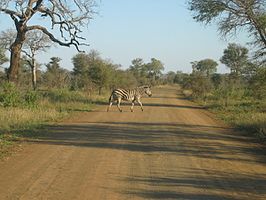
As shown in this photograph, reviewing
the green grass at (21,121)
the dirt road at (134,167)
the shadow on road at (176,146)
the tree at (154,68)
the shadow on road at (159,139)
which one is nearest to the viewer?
the dirt road at (134,167)

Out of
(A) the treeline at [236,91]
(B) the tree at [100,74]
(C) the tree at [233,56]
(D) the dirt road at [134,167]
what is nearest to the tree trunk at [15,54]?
(A) the treeline at [236,91]

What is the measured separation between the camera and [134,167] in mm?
10195

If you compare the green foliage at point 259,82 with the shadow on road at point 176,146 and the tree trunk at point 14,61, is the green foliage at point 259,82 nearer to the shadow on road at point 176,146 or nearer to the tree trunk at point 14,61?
the shadow on road at point 176,146

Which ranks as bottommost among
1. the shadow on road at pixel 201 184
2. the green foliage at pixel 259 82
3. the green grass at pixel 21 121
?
the shadow on road at pixel 201 184

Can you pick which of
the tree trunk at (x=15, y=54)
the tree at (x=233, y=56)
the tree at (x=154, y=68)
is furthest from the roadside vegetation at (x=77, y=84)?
the tree at (x=154, y=68)

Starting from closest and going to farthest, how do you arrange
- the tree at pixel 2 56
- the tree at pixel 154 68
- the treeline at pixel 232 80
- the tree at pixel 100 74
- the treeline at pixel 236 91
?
the treeline at pixel 236 91, the treeline at pixel 232 80, the tree at pixel 100 74, the tree at pixel 2 56, the tree at pixel 154 68

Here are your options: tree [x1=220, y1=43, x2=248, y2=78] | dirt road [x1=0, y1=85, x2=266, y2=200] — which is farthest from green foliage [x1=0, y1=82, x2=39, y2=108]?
tree [x1=220, y1=43, x2=248, y2=78]

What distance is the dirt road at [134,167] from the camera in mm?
7973

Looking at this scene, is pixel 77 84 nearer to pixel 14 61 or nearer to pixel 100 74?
pixel 100 74

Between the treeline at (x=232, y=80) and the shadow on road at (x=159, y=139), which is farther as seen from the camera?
the treeline at (x=232, y=80)

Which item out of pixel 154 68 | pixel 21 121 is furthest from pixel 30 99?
pixel 154 68

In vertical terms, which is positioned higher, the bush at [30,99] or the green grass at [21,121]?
the bush at [30,99]

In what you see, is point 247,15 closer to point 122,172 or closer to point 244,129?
point 244,129

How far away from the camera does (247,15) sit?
99.0 ft
